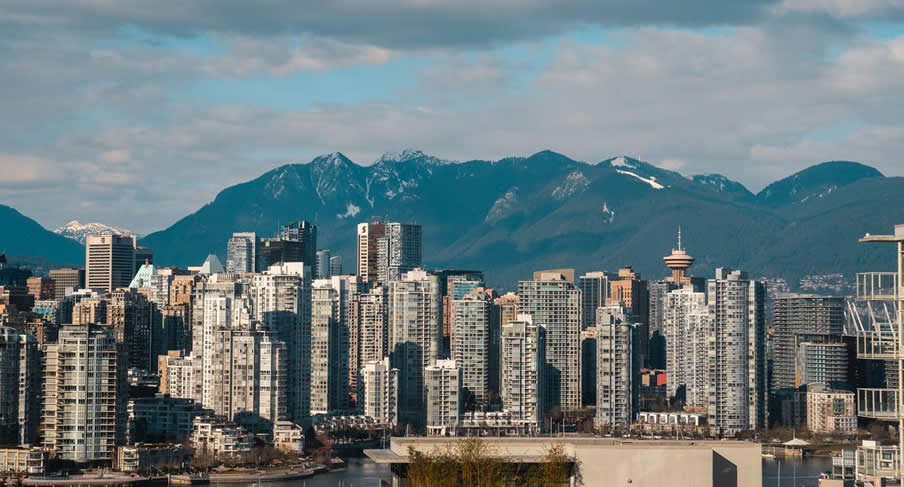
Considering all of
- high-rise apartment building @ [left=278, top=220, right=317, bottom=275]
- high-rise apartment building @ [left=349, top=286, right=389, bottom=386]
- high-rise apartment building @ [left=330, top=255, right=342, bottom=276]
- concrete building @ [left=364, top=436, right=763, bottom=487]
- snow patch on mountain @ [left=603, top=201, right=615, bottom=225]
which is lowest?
concrete building @ [left=364, top=436, right=763, bottom=487]

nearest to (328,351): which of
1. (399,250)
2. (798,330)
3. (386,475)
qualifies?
(798,330)

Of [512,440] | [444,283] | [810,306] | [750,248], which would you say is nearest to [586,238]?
[750,248]

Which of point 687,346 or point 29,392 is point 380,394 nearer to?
point 29,392

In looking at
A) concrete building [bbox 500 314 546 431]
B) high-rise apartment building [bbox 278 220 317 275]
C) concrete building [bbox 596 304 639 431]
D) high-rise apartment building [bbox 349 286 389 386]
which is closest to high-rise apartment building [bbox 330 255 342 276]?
high-rise apartment building [bbox 278 220 317 275]

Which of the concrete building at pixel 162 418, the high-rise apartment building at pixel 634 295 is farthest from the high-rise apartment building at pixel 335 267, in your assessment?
the concrete building at pixel 162 418

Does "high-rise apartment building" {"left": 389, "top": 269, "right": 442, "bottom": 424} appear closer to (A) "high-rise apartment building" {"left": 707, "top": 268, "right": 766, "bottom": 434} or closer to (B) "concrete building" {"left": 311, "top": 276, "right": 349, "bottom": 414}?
(B) "concrete building" {"left": 311, "top": 276, "right": 349, "bottom": 414}

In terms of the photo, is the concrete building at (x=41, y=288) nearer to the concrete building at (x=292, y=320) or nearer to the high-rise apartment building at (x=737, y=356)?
the concrete building at (x=292, y=320)

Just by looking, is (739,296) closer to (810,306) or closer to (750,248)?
(810,306)
